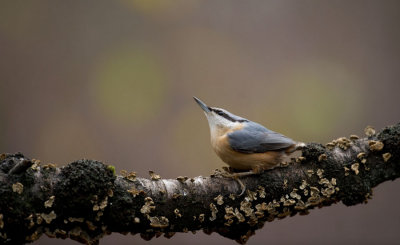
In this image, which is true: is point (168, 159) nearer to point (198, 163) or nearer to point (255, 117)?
point (198, 163)

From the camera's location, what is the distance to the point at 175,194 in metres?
1.19

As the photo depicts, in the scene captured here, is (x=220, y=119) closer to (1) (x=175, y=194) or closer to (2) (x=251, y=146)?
(2) (x=251, y=146)

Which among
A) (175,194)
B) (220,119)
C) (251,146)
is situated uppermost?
(220,119)

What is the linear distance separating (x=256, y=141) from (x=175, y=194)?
1.36 feet

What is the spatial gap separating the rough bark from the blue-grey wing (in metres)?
0.09

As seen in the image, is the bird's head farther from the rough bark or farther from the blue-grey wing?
the rough bark

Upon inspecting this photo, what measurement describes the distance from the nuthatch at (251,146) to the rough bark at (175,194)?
0.06 meters

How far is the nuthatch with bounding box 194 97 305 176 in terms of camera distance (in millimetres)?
1404

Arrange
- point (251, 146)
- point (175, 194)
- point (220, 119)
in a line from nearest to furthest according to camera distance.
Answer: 1. point (175, 194)
2. point (251, 146)
3. point (220, 119)

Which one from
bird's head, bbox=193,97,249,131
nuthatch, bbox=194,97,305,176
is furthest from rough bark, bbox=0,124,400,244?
bird's head, bbox=193,97,249,131

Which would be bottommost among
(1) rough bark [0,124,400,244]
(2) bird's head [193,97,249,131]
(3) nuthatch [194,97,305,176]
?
(1) rough bark [0,124,400,244]

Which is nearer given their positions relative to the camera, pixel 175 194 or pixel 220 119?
pixel 175 194

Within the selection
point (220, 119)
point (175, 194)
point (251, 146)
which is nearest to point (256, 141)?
point (251, 146)

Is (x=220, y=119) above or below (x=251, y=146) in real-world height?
above
